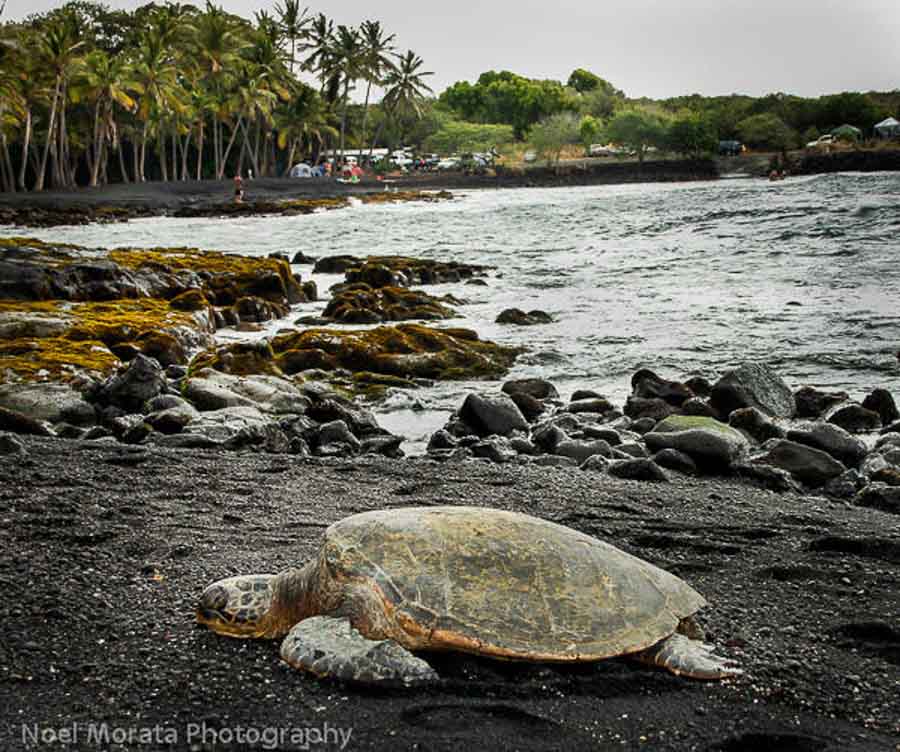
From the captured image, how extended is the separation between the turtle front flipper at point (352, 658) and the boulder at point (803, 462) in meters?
4.77

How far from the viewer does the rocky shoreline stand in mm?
3008

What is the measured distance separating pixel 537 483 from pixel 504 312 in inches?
364

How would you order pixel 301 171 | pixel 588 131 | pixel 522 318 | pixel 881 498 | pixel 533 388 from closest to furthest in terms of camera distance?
pixel 881 498 < pixel 533 388 < pixel 522 318 < pixel 301 171 < pixel 588 131

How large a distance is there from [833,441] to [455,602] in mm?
5493

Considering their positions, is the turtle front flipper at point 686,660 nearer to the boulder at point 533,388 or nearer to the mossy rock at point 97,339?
the boulder at point 533,388

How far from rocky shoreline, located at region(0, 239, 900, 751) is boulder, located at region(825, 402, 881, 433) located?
0.9 inches

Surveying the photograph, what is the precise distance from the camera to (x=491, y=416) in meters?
8.27

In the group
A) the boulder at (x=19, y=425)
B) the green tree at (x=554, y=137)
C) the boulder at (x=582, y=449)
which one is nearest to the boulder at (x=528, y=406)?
the boulder at (x=582, y=449)

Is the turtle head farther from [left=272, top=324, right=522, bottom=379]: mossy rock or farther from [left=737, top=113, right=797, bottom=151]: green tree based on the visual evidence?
[left=737, top=113, right=797, bottom=151]: green tree

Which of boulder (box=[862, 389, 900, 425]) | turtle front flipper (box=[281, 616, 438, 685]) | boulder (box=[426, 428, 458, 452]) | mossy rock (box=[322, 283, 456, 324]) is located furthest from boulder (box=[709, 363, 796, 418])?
mossy rock (box=[322, 283, 456, 324])

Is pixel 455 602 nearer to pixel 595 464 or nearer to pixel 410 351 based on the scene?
pixel 595 464

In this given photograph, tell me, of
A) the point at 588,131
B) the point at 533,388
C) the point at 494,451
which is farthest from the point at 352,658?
the point at 588,131

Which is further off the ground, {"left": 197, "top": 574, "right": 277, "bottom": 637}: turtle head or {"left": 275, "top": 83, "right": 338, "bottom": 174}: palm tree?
{"left": 275, "top": 83, "right": 338, "bottom": 174}: palm tree

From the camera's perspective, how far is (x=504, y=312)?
15234 millimetres
